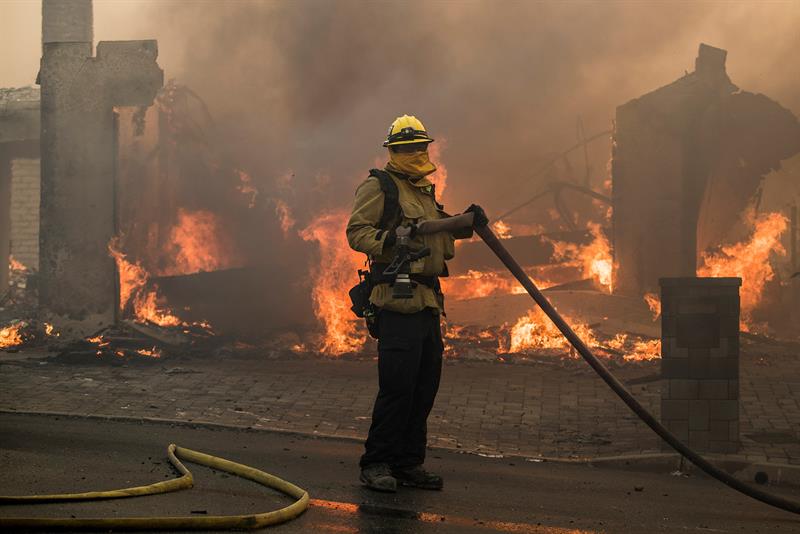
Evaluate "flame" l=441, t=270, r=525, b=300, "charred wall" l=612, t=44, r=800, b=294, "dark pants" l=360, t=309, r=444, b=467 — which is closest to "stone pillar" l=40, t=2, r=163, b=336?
"flame" l=441, t=270, r=525, b=300

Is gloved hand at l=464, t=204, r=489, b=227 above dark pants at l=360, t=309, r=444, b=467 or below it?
above

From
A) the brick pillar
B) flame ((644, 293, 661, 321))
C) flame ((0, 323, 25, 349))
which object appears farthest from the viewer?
flame ((644, 293, 661, 321))

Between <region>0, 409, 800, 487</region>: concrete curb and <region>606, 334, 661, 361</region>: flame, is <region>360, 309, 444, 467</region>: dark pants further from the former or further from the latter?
<region>606, 334, 661, 361</region>: flame

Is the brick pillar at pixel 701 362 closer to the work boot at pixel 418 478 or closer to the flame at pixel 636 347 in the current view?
the work boot at pixel 418 478

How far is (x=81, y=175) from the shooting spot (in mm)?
14930

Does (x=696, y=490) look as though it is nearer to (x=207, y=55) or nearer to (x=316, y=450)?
(x=316, y=450)

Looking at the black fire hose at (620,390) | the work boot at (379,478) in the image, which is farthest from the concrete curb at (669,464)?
the work boot at (379,478)

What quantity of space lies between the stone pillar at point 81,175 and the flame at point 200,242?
1625mm

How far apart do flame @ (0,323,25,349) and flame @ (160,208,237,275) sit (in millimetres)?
2617

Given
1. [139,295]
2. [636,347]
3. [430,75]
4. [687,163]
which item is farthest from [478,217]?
[430,75]

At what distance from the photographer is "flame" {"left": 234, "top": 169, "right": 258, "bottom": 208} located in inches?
651

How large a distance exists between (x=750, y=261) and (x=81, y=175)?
10693mm

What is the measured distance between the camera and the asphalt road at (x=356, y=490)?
5059mm

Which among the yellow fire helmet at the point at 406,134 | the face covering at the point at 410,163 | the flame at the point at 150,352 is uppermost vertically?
the yellow fire helmet at the point at 406,134
